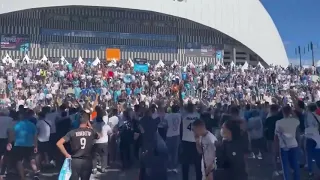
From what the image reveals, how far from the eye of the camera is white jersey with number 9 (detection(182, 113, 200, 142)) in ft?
28.6

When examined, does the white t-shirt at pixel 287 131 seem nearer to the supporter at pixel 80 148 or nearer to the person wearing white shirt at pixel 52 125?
the supporter at pixel 80 148

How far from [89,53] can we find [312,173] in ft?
109

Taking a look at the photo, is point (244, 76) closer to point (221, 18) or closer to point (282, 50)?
point (221, 18)

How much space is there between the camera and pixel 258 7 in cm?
5131

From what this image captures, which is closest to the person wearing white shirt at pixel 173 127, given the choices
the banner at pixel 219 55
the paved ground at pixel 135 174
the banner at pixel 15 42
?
the paved ground at pixel 135 174

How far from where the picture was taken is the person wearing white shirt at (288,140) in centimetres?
785

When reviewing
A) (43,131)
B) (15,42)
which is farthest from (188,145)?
(15,42)

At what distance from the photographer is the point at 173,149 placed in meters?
10.6

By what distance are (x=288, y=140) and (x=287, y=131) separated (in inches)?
6.6

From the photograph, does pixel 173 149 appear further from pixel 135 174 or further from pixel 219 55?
pixel 219 55

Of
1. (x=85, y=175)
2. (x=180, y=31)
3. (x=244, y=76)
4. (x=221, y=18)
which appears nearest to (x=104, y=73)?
(x=244, y=76)

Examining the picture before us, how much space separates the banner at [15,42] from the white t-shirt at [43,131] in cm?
2990

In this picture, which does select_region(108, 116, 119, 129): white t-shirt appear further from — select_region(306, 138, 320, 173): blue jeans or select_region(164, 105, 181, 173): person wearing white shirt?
select_region(306, 138, 320, 173): blue jeans

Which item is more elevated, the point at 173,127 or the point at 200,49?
the point at 200,49
